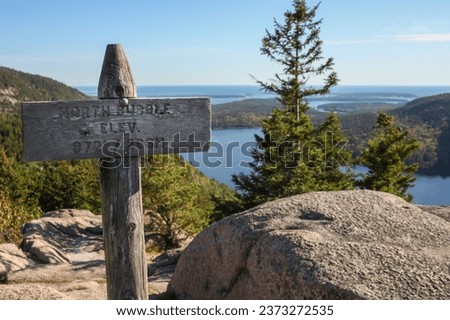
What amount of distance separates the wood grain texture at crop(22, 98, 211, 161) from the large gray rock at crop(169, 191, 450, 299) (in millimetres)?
2177

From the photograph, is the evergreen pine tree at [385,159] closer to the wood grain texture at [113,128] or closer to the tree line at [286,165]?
the tree line at [286,165]

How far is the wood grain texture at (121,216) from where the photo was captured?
5.89m

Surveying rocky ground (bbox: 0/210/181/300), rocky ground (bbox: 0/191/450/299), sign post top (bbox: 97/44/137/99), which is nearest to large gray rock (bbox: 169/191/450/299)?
rocky ground (bbox: 0/191/450/299)

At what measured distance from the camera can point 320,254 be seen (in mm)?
6324

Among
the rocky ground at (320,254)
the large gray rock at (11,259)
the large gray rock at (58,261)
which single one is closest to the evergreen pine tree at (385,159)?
the large gray rock at (58,261)

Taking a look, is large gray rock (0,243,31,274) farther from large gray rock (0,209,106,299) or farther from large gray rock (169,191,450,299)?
large gray rock (169,191,450,299)

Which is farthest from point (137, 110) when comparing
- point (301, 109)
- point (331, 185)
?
point (301, 109)

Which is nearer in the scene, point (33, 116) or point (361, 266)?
point (33, 116)

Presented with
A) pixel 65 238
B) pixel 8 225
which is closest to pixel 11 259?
pixel 8 225

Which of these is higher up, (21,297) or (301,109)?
(301,109)

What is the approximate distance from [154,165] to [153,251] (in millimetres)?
5712

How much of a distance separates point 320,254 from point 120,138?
3267mm

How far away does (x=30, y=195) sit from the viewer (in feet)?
169
